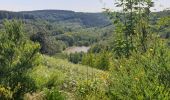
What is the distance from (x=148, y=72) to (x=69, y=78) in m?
11.0

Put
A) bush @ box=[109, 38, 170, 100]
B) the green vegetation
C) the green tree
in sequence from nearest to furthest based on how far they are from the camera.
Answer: bush @ box=[109, 38, 170, 100] < the green vegetation < the green tree

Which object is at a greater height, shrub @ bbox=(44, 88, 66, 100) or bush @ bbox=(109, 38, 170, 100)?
bush @ bbox=(109, 38, 170, 100)

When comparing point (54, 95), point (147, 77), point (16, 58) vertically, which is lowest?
point (54, 95)

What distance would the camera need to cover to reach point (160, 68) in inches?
384

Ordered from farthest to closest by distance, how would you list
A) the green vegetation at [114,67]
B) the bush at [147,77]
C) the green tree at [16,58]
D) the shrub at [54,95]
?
1. the green tree at [16,58]
2. the shrub at [54,95]
3. the green vegetation at [114,67]
4. the bush at [147,77]

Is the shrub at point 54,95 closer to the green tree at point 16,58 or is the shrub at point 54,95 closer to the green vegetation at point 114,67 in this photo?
the green vegetation at point 114,67

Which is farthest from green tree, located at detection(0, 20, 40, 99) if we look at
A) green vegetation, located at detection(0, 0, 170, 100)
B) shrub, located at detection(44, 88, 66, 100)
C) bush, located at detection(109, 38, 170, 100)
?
bush, located at detection(109, 38, 170, 100)

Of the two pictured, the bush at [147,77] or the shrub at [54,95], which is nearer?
the bush at [147,77]

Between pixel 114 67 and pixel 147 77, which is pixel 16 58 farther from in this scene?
pixel 147 77

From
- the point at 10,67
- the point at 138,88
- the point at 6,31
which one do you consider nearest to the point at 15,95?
the point at 10,67

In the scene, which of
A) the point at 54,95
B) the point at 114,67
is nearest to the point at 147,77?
the point at 114,67

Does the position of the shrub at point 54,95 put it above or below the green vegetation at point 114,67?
below

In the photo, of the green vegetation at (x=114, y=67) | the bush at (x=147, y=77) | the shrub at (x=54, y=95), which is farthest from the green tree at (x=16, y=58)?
the bush at (x=147, y=77)

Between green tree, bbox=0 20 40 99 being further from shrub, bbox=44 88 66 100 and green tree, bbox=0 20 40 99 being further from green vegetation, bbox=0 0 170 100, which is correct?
shrub, bbox=44 88 66 100
